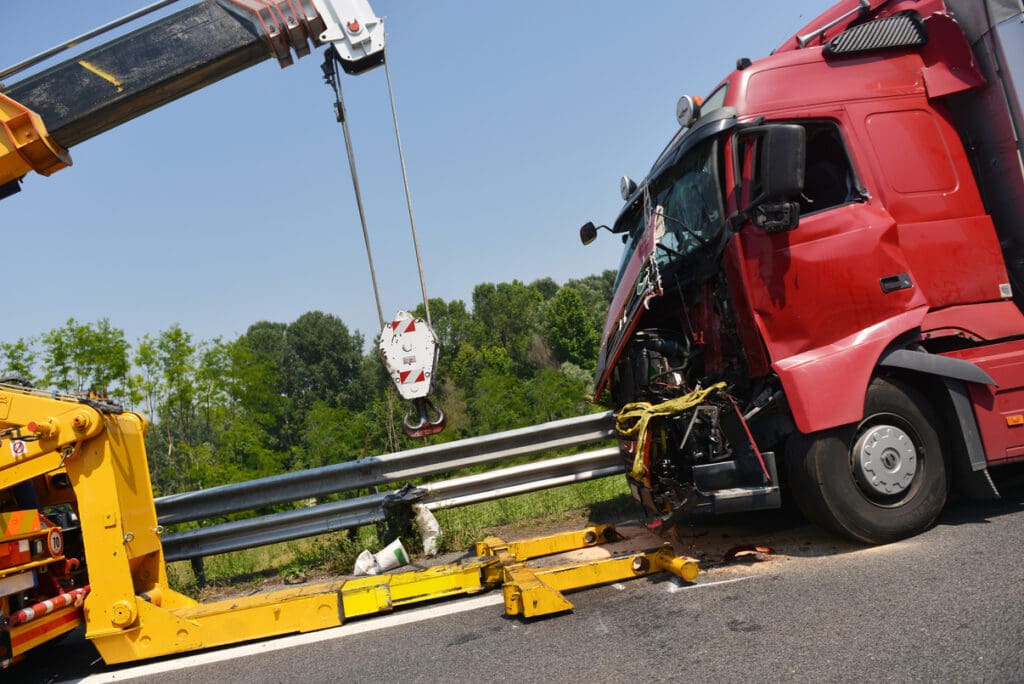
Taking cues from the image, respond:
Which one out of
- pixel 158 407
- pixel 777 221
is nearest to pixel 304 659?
pixel 777 221

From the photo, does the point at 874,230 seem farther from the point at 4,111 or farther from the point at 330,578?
the point at 4,111

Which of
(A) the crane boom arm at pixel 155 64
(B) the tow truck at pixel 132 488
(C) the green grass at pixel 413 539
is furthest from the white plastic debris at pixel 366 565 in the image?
(A) the crane boom arm at pixel 155 64

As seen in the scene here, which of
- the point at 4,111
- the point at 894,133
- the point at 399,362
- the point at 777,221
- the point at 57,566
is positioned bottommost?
the point at 57,566

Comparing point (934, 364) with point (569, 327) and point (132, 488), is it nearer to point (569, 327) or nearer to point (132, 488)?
point (132, 488)

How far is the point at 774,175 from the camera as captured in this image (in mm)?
4191

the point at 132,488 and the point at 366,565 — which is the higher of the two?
the point at 132,488

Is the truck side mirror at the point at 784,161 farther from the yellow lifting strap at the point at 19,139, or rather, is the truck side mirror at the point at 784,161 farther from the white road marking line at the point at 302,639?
the yellow lifting strap at the point at 19,139

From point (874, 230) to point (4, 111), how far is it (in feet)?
18.5

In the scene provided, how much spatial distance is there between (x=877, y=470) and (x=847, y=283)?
3.88ft

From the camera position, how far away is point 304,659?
3775 millimetres

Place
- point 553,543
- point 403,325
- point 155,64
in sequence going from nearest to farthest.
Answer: point 155,64, point 553,543, point 403,325

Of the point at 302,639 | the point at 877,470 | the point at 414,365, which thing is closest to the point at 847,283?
the point at 877,470

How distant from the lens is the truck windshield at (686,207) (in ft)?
15.3

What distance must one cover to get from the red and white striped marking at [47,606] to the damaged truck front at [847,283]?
11.3ft
